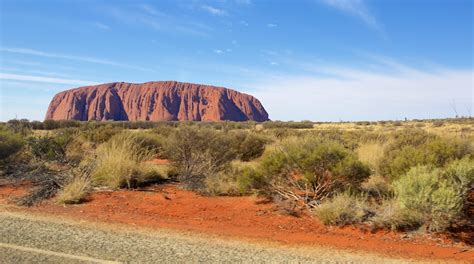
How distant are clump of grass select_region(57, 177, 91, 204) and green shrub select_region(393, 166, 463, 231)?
7.68 metres

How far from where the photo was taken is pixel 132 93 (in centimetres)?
16238

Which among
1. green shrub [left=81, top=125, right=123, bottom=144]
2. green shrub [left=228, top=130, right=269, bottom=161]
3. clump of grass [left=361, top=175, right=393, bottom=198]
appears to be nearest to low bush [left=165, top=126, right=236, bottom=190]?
green shrub [left=228, top=130, right=269, bottom=161]

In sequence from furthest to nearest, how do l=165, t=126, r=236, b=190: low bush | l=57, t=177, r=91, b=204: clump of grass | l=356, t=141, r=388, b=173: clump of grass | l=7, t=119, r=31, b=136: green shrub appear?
l=7, t=119, r=31, b=136: green shrub → l=165, t=126, r=236, b=190: low bush → l=356, t=141, r=388, b=173: clump of grass → l=57, t=177, r=91, b=204: clump of grass

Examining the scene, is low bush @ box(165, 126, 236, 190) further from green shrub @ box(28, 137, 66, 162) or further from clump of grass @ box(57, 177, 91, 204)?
green shrub @ box(28, 137, 66, 162)

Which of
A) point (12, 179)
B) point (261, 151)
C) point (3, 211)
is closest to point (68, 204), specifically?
point (3, 211)

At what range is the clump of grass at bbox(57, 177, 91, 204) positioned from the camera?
1094cm

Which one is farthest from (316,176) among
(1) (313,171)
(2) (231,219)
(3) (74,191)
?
(3) (74,191)

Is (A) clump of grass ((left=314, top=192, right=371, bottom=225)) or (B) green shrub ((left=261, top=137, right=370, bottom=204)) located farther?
(B) green shrub ((left=261, top=137, right=370, bottom=204))

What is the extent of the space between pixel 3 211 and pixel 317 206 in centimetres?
705

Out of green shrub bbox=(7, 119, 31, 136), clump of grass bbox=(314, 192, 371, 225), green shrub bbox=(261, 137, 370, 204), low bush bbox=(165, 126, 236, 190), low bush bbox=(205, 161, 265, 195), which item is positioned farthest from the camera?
green shrub bbox=(7, 119, 31, 136)

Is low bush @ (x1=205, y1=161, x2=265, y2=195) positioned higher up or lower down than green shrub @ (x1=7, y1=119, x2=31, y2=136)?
lower down

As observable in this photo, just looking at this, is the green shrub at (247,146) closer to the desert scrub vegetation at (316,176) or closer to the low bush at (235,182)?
the desert scrub vegetation at (316,176)

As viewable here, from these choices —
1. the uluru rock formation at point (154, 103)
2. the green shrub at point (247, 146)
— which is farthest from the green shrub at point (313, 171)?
the uluru rock formation at point (154, 103)

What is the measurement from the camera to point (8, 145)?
16203mm
